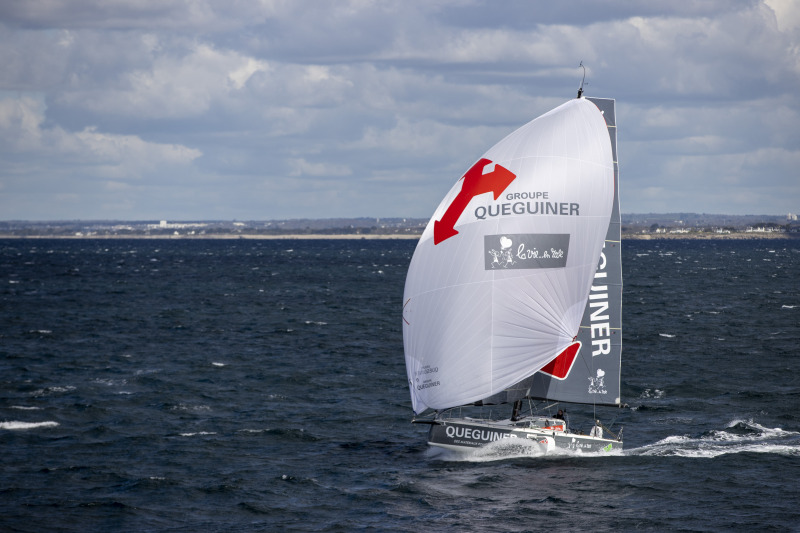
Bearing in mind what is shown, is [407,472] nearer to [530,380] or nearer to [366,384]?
[530,380]

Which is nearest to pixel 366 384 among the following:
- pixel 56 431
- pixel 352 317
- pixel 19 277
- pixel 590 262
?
pixel 56 431

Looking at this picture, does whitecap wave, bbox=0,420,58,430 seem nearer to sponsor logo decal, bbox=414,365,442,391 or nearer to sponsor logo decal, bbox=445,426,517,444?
sponsor logo decal, bbox=414,365,442,391

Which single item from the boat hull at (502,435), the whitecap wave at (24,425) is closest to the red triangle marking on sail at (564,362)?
the boat hull at (502,435)

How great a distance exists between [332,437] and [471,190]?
35.0 feet

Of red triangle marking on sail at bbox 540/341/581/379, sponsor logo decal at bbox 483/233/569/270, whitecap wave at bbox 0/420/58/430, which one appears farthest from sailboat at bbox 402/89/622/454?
whitecap wave at bbox 0/420/58/430

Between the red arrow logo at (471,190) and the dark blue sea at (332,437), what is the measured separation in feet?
23.5

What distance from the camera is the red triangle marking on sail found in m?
32.6

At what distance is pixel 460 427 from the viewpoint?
31.7 metres

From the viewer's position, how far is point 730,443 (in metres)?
34.8

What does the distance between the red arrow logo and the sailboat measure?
34 millimetres

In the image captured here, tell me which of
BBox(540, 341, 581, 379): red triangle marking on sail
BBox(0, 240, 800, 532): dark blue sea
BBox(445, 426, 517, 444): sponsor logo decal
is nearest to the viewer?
BBox(0, 240, 800, 532): dark blue sea

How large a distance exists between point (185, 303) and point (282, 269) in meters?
62.7

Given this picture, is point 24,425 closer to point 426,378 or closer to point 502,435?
point 426,378

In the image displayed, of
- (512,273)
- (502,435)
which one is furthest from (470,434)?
(512,273)
